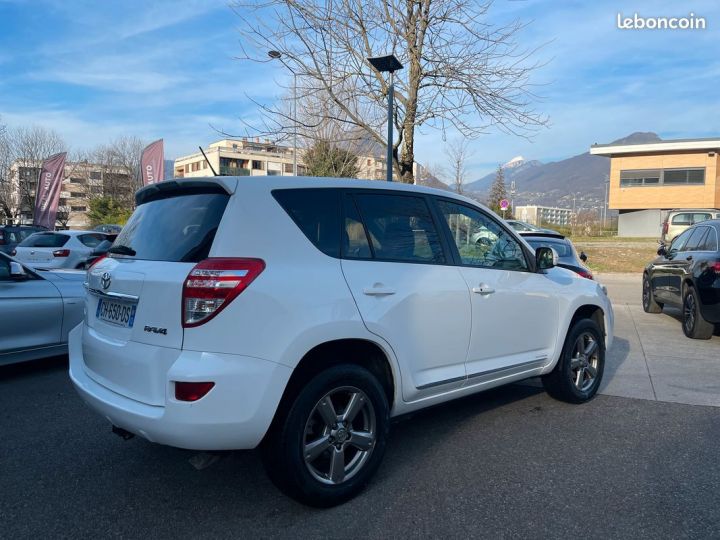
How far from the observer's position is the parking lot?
293cm

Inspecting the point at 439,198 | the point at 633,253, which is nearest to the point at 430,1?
the point at 439,198

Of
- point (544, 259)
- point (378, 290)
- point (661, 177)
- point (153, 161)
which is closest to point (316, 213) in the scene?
point (378, 290)

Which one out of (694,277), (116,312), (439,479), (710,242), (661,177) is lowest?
(439,479)

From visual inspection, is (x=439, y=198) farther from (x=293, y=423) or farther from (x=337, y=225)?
(x=293, y=423)

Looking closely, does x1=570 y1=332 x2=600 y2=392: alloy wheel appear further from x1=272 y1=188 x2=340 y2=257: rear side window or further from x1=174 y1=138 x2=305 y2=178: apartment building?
x1=174 y1=138 x2=305 y2=178: apartment building

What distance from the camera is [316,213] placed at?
321 centimetres

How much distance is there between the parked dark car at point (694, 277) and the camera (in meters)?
7.25

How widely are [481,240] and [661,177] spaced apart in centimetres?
3899

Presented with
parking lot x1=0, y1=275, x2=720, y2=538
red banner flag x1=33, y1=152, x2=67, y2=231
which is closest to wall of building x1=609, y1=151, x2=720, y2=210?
red banner flag x1=33, y1=152, x2=67, y2=231

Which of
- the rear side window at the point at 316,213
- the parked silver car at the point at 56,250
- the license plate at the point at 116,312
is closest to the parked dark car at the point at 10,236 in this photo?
the parked silver car at the point at 56,250

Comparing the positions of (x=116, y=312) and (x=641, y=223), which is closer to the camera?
(x=116, y=312)

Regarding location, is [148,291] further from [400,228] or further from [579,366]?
[579,366]

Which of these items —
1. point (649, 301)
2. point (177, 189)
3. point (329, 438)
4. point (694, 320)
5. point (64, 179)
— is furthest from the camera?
point (64, 179)

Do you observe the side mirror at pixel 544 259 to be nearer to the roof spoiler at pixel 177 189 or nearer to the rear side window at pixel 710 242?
the roof spoiler at pixel 177 189
